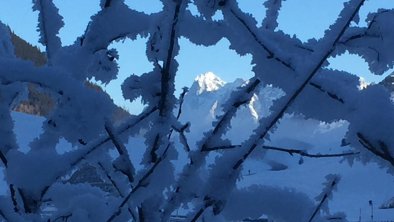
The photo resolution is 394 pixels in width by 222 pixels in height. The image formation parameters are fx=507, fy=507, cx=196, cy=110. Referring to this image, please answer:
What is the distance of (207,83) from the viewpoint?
431ft

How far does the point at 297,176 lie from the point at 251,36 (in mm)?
32152

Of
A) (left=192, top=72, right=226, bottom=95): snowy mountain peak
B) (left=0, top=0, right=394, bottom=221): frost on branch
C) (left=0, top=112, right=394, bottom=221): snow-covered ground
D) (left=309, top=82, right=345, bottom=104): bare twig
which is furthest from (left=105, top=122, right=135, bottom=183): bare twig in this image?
(left=192, top=72, right=226, bottom=95): snowy mountain peak

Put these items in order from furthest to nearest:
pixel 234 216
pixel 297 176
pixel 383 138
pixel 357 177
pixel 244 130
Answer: pixel 244 130, pixel 297 176, pixel 357 177, pixel 234 216, pixel 383 138

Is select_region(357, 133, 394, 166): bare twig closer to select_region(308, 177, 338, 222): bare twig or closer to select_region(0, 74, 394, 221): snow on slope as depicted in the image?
select_region(0, 74, 394, 221): snow on slope

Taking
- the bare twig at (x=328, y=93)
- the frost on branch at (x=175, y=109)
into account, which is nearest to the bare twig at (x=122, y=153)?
the frost on branch at (x=175, y=109)

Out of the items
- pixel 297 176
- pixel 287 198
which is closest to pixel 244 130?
pixel 297 176

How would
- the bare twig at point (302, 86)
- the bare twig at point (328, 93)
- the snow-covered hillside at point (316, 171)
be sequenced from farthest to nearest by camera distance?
the snow-covered hillside at point (316, 171) → the bare twig at point (328, 93) → the bare twig at point (302, 86)

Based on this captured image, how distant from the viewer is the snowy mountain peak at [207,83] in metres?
128

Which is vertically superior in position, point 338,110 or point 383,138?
point 338,110

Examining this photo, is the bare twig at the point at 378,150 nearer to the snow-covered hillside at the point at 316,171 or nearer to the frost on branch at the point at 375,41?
the snow-covered hillside at the point at 316,171

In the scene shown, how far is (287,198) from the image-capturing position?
1108mm

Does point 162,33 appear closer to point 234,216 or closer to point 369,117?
point 369,117

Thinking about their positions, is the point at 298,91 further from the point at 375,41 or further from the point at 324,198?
the point at 324,198

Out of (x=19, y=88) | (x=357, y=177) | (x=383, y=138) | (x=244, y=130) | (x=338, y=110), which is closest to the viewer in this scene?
(x=383, y=138)
